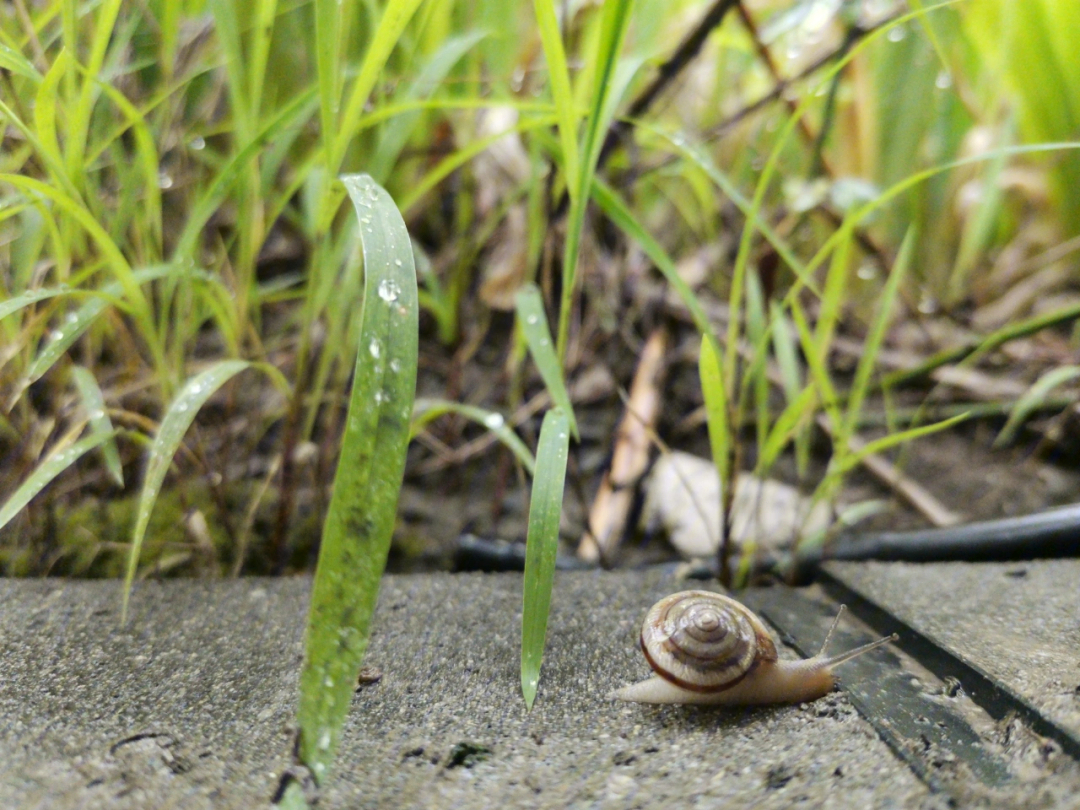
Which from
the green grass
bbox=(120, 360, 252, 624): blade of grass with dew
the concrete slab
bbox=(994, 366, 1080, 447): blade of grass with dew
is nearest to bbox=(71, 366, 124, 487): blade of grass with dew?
the green grass

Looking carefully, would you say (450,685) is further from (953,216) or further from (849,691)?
(953,216)

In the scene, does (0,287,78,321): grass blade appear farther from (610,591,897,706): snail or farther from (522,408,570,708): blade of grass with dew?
(610,591,897,706): snail

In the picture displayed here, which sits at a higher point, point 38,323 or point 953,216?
point 953,216

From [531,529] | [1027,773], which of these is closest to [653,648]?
[531,529]

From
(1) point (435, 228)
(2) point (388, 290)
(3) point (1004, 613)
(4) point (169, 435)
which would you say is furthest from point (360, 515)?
(1) point (435, 228)

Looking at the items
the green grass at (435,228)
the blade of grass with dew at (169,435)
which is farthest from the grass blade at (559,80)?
the blade of grass with dew at (169,435)

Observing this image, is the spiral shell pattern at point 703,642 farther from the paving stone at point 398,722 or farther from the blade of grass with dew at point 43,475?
the blade of grass with dew at point 43,475
